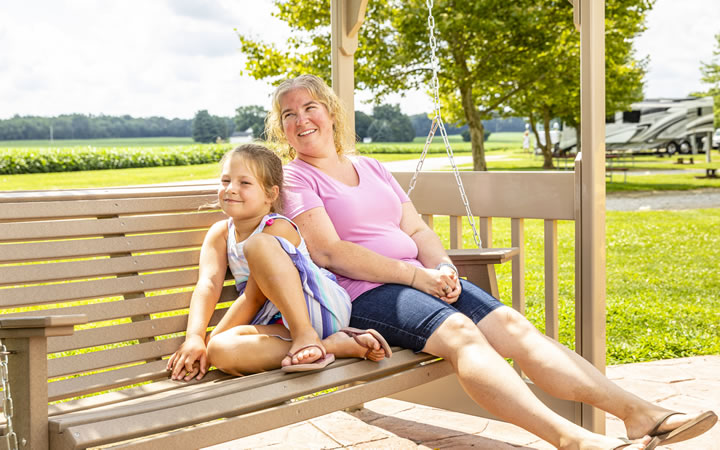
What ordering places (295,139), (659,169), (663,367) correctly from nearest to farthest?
(295,139) → (663,367) → (659,169)

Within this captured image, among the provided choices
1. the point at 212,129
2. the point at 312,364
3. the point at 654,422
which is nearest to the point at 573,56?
the point at 212,129

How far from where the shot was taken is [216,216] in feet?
10.3

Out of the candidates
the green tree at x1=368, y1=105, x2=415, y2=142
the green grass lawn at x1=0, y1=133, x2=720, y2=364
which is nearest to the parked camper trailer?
the green tree at x1=368, y1=105, x2=415, y2=142

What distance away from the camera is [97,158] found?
2577 centimetres

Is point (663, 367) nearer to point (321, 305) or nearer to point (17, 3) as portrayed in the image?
point (321, 305)

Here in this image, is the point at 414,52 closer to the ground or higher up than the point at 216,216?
higher up

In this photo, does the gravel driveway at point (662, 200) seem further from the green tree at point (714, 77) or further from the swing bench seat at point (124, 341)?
the green tree at point (714, 77)

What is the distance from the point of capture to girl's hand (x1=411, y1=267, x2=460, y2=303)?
2.72 meters

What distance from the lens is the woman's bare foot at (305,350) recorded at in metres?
2.25

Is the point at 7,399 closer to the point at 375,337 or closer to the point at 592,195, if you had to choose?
the point at 375,337

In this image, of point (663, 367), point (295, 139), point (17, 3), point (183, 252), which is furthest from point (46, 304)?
point (17, 3)

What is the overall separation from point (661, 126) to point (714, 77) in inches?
213

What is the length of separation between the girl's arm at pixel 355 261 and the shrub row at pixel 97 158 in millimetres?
22965

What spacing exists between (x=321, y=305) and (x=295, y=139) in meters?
0.72
